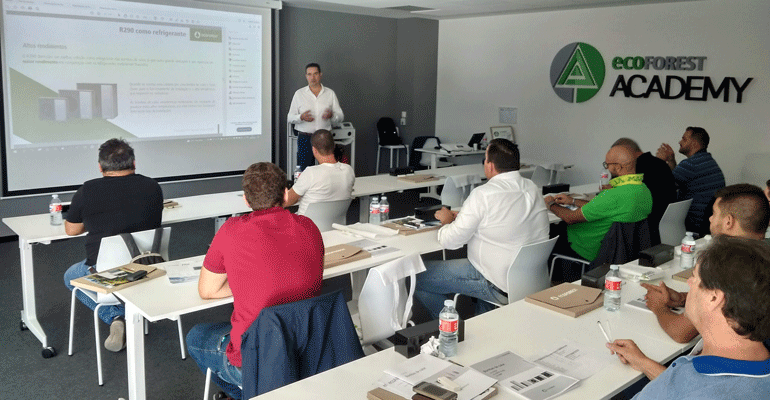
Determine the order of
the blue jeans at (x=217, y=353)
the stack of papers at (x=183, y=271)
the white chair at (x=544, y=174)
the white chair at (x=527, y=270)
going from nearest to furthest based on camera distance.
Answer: the blue jeans at (x=217, y=353), the stack of papers at (x=183, y=271), the white chair at (x=527, y=270), the white chair at (x=544, y=174)

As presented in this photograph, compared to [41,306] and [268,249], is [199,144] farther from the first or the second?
[268,249]

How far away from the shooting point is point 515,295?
3537mm

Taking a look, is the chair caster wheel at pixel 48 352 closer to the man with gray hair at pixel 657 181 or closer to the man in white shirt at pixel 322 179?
the man in white shirt at pixel 322 179

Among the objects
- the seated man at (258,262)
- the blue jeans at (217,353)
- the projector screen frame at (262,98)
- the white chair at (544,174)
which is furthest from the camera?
the white chair at (544,174)

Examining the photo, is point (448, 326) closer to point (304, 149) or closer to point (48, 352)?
point (48, 352)

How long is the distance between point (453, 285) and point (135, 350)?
1824 mm

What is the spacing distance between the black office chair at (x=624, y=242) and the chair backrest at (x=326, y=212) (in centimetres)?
186

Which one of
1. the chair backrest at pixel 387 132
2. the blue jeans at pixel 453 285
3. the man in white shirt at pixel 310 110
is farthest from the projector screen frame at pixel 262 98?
the blue jeans at pixel 453 285

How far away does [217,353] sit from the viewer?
281 centimetres

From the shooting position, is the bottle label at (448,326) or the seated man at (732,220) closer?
the bottle label at (448,326)

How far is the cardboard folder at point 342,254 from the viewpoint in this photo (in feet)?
11.4

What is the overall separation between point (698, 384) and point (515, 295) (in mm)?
1982

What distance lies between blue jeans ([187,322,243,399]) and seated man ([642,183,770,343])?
1.80 metres

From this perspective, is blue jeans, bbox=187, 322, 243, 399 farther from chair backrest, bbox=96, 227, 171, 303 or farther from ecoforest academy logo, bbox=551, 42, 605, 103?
ecoforest academy logo, bbox=551, 42, 605, 103
